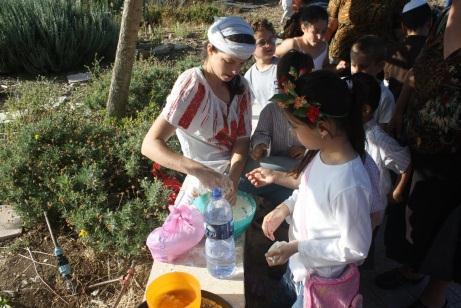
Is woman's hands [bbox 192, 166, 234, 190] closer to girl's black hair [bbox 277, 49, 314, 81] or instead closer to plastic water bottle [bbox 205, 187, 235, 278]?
plastic water bottle [bbox 205, 187, 235, 278]

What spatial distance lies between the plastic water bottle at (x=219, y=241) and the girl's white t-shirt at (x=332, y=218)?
1.12ft

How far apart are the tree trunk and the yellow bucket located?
295 cm

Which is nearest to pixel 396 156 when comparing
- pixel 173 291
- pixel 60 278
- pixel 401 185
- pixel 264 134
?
pixel 401 185

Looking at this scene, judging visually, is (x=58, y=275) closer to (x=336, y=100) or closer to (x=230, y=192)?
(x=230, y=192)

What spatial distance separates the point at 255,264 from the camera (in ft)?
10.2

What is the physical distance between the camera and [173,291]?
1.82 meters

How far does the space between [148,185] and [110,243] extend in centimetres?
54

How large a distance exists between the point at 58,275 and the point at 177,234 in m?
1.24

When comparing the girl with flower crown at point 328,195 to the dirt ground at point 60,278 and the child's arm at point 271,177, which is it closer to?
the child's arm at point 271,177

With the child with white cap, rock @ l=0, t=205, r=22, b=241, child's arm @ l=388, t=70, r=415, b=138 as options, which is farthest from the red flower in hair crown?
rock @ l=0, t=205, r=22, b=241

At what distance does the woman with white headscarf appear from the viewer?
2.25 meters

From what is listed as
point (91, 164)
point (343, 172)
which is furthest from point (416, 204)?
point (91, 164)

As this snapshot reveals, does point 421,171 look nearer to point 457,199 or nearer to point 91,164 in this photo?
point 457,199

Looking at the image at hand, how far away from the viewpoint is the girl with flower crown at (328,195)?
165 centimetres
